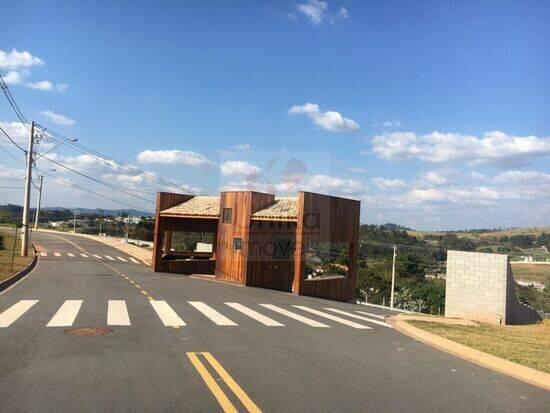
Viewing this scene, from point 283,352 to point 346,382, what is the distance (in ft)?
6.92

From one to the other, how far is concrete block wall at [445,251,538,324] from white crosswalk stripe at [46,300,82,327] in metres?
15.2

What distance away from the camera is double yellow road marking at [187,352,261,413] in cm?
579

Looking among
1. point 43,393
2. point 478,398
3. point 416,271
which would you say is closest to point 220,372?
point 43,393

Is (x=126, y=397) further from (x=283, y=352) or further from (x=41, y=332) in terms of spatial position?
(x=41, y=332)

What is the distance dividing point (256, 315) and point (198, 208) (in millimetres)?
19756

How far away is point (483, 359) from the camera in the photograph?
9188 millimetres

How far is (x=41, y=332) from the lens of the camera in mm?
10055

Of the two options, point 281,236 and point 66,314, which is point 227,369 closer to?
point 66,314

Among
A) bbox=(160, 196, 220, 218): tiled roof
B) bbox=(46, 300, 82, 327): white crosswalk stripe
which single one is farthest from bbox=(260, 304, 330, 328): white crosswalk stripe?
bbox=(160, 196, 220, 218): tiled roof

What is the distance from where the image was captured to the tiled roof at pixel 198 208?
3189cm

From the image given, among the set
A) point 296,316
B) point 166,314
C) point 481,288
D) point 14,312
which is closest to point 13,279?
point 14,312

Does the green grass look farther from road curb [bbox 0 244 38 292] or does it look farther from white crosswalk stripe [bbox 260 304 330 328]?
road curb [bbox 0 244 38 292]

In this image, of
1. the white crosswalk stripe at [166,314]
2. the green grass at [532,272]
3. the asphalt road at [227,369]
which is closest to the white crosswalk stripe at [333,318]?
the asphalt road at [227,369]

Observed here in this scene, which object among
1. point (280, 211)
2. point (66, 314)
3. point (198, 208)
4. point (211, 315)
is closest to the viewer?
point (66, 314)
